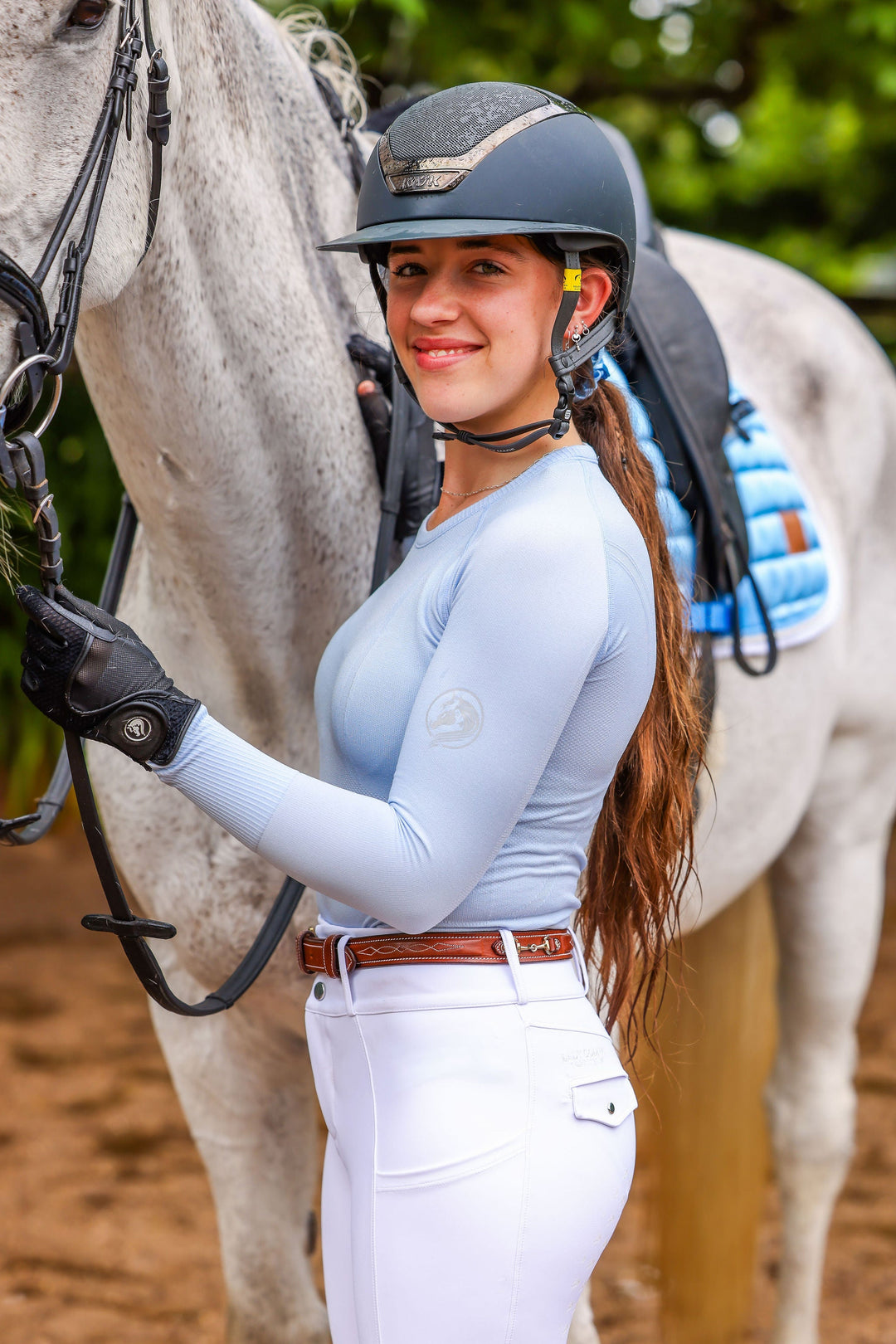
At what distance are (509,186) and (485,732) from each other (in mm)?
386

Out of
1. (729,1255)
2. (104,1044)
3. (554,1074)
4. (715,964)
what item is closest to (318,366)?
(554,1074)

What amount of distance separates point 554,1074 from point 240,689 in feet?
2.04

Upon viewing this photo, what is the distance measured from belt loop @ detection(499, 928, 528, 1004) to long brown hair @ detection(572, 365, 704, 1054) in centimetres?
18

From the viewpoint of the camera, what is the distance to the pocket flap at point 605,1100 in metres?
0.95

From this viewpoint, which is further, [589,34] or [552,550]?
[589,34]

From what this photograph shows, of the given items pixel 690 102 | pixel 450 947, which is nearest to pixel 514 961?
pixel 450 947

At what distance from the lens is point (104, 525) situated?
467 centimetres

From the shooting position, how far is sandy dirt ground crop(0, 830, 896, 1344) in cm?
257

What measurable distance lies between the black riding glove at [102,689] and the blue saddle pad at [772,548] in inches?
42.4

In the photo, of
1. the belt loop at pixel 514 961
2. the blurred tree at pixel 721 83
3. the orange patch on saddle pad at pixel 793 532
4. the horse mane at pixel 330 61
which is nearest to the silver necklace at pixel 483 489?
the belt loop at pixel 514 961

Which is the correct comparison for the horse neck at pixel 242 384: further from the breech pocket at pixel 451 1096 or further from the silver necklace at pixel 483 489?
the breech pocket at pixel 451 1096

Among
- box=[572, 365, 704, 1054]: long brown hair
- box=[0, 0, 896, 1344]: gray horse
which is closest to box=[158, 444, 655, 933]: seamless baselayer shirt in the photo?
box=[572, 365, 704, 1054]: long brown hair

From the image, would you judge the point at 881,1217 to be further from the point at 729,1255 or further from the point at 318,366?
the point at 318,366

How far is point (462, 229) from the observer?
0.93m
